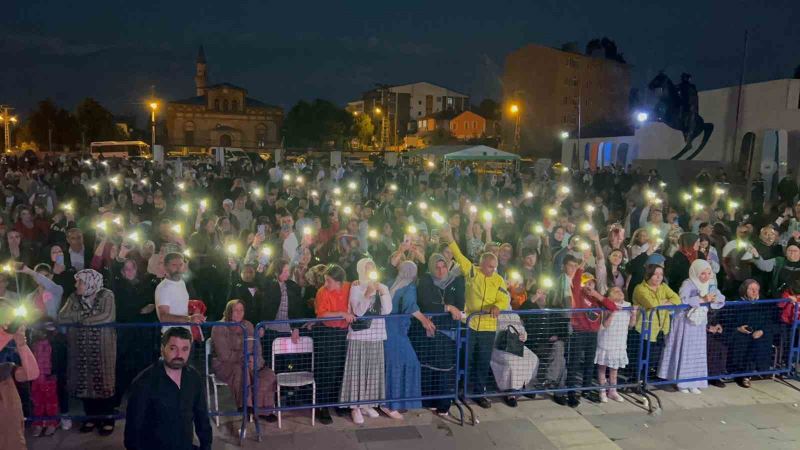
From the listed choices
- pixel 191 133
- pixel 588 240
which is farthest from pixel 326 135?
pixel 588 240

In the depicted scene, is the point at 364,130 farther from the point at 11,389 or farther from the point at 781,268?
the point at 11,389

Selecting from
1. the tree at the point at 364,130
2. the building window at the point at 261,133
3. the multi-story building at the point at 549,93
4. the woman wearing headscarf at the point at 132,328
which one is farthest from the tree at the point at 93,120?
the woman wearing headscarf at the point at 132,328

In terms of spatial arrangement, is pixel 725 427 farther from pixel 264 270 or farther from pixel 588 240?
pixel 264 270

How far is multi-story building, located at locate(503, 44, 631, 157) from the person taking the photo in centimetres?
6394

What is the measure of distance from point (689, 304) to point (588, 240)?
204 cm

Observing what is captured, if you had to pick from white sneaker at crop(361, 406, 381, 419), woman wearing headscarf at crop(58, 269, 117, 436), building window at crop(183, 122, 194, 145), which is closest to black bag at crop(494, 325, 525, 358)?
white sneaker at crop(361, 406, 381, 419)

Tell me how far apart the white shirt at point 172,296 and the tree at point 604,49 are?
70.6m

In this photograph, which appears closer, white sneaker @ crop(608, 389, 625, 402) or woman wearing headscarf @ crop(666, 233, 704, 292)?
white sneaker @ crop(608, 389, 625, 402)

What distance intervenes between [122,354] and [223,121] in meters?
86.8

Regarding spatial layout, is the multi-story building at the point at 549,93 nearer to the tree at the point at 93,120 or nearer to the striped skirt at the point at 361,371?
the tree at the point at 93,120

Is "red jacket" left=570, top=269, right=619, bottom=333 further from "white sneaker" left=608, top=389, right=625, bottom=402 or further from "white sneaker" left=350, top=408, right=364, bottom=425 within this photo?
"white sneaker" left=350, top=408, right=364, bottom=425

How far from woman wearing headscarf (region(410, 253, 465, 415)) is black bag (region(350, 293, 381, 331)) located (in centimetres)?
48

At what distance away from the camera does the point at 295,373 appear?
20.8 ft

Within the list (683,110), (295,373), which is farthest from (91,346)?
(683,110)
